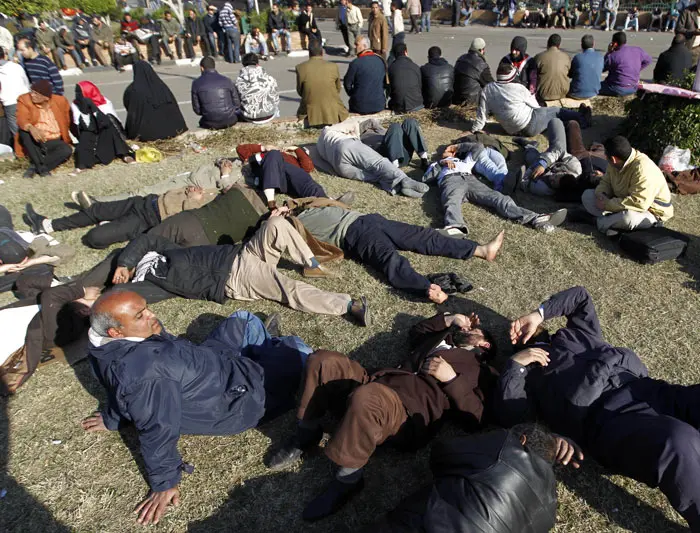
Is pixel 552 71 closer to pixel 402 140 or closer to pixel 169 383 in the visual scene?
pixel 402 140

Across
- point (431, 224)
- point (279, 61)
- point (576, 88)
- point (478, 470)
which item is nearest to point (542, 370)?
point (478, 470)

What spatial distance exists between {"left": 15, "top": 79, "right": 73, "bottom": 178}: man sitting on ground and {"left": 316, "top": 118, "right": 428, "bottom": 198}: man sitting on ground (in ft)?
13.9

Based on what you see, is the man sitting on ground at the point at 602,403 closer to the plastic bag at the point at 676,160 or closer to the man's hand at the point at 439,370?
the man's hand at the point at 439,370

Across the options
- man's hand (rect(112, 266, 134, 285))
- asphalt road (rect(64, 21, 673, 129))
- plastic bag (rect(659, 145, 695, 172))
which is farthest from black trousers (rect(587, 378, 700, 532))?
asphalt road (rect(64, 21, 673, 129))

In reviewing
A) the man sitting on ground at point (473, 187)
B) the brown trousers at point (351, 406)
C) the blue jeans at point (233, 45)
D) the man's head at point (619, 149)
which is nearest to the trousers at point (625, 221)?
the man sitting on ground at point (473, 187)

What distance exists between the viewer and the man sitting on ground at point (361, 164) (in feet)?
21.4

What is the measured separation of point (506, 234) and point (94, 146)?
6654 millimetres

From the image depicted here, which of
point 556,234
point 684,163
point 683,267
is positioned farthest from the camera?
point 684,163

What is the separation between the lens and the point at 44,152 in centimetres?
770

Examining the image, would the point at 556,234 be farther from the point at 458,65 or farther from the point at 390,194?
the point at 458,65

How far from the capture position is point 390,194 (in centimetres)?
666

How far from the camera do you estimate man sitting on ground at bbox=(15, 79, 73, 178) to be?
24.4 feet

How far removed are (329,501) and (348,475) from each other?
0.21 m

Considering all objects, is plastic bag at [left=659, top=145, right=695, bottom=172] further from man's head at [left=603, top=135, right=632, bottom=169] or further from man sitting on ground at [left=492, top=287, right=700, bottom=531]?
man sitting on ground at [left=492, top=287, right=700, bottom=531]
